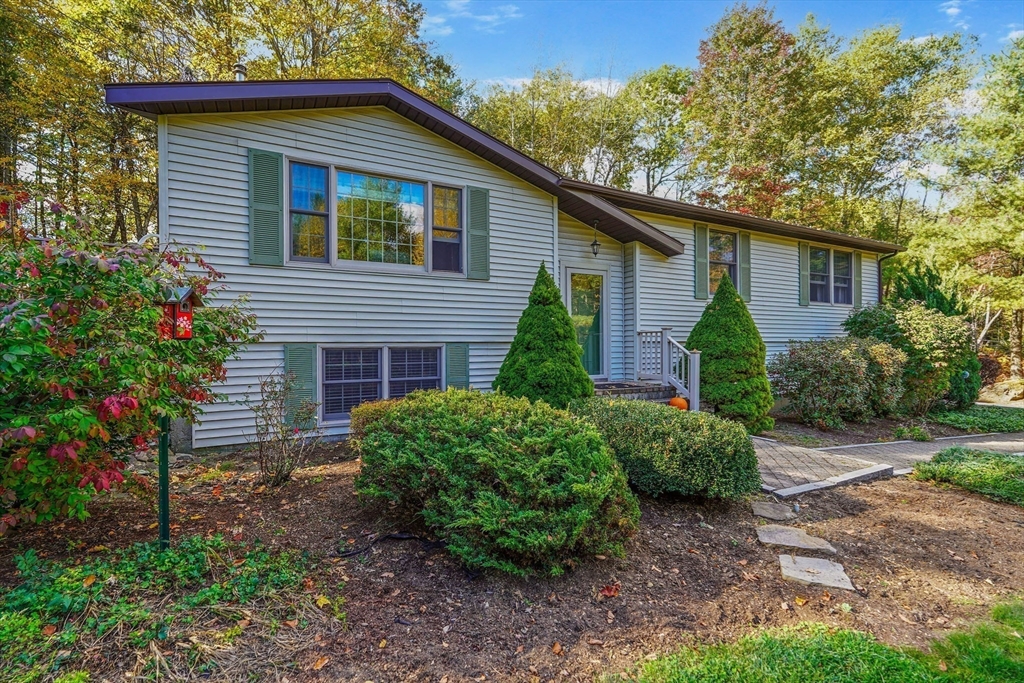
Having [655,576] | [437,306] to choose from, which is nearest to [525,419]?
[655,576]

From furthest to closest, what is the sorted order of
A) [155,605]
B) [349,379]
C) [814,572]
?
[349,379], [814,572], [155,605]

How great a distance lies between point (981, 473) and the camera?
5449mm

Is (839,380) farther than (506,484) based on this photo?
Yes

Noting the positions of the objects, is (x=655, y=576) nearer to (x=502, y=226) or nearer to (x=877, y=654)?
(x=877, y=654)

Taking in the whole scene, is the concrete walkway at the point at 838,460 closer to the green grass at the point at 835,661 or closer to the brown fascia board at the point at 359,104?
the green grass at the point at 835,661

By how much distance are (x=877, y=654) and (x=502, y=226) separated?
684 centimetres

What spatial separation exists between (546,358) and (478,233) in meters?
2.50

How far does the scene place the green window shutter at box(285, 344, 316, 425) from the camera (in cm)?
642

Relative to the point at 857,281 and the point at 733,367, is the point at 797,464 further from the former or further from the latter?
the point at 857,281

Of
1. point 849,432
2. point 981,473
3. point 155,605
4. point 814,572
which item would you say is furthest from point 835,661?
point 849,432

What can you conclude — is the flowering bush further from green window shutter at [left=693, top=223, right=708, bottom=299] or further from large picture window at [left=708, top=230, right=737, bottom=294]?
large picture window at [left=708, top=230, right=737, bottom=294]

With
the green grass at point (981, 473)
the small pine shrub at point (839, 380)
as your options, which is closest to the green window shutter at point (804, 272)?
the small pine shrub at point (839, 380)

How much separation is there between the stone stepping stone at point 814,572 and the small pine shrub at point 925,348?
9022 millimetres

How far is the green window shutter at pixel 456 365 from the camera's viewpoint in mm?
7578
